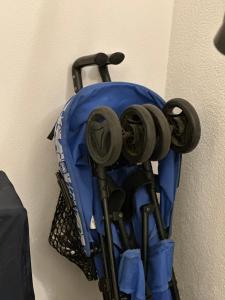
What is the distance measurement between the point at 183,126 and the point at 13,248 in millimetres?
502

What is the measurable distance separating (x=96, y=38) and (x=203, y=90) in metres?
0.35

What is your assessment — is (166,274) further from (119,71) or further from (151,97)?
(119,71)

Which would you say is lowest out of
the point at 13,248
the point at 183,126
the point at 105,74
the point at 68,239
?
the point at 68,239

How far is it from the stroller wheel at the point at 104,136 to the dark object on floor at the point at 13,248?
21 cm

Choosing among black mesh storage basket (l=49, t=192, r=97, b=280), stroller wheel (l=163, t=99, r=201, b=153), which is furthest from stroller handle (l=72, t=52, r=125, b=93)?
black mesh storage basket (l=49, t=192, r=97, b=280)

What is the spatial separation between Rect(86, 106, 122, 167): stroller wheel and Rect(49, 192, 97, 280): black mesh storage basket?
22cm

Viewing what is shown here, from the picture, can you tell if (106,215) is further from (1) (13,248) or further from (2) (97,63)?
(2) (97,63)

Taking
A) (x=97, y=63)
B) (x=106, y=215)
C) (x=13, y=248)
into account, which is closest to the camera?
(x=13, y=248)

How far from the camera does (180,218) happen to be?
118cm

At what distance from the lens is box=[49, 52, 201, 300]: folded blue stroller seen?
870mm

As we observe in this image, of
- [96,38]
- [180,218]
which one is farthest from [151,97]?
[180,218]

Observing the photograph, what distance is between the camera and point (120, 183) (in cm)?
103

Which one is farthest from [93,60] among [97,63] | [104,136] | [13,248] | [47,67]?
[13,248]

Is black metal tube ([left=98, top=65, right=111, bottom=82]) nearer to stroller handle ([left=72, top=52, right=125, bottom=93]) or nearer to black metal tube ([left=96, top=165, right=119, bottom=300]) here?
stroller handle ([left=72, top=52, right=125, bottom=93])
